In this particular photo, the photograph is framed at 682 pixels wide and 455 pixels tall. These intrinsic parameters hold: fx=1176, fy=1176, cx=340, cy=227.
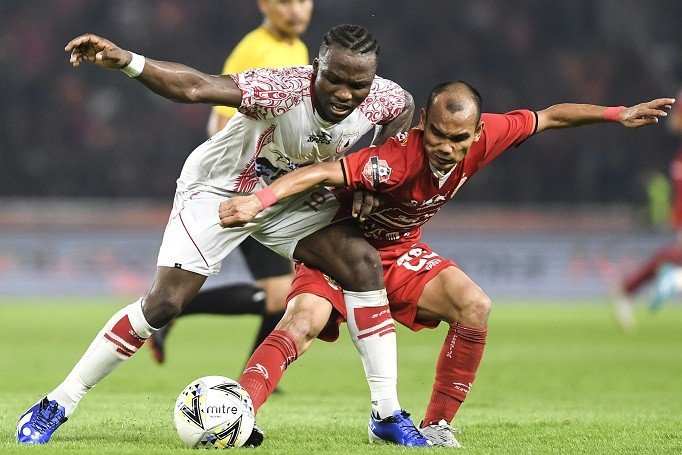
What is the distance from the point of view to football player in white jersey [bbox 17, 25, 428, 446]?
15.6 feet

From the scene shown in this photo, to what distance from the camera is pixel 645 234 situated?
17.2 m

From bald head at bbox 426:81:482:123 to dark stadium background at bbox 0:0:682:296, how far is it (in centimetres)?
1220

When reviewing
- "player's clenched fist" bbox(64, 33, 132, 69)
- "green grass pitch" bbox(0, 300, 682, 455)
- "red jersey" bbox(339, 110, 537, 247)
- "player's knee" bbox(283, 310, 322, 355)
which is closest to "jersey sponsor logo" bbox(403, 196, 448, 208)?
"red jersey" bbox(339, 110, 537, 247)

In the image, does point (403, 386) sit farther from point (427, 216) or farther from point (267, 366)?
point (267, 366)

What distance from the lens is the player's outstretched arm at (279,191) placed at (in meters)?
4.51

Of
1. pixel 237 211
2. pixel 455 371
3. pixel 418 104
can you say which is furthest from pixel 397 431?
pixel 418 104

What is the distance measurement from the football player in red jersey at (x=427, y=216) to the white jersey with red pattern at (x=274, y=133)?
19 cm

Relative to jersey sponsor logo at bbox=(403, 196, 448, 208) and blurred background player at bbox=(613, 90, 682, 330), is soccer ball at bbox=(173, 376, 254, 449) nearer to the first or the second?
jersey sponsor logo at bbox=(403, 196, 448, 208)

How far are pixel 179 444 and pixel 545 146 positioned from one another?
15.1 m

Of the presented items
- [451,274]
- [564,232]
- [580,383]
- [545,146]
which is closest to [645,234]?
[564,232]

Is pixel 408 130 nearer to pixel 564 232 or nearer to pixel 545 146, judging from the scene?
pixel 564 232

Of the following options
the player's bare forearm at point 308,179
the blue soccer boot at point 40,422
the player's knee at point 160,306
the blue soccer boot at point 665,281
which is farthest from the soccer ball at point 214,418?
the blue soccer boot at point 665,281

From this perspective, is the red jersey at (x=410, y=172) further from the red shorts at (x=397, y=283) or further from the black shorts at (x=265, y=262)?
the black shorts at (x=265, y=262)

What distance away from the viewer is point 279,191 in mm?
4730
